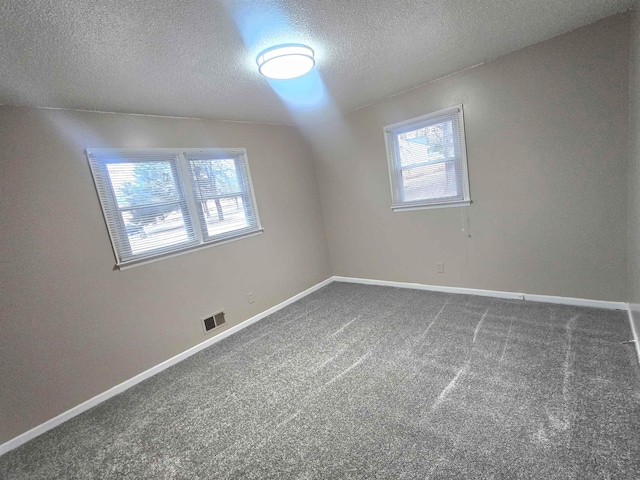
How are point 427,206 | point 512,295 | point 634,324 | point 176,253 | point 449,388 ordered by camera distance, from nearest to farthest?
point 449,388
point 634,324
point 176,253
point 512,295
point 427,206

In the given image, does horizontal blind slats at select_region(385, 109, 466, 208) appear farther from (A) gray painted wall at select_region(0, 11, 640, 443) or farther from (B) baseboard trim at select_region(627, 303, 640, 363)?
(B) baseboard trim at select_region(627, 303, 640, 363)

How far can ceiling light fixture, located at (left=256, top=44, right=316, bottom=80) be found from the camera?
6.23ft

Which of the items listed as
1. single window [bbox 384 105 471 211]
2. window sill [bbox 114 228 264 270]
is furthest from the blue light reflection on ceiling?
window sill [bbox 114 228 264 270]

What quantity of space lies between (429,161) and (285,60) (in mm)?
2072

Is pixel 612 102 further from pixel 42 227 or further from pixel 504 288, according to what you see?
pixel 42 227

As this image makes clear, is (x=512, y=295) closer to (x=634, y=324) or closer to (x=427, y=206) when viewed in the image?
(x=634, y=324)

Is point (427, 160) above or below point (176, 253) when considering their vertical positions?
above

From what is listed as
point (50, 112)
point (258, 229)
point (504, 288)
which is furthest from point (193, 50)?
point (504, 288)

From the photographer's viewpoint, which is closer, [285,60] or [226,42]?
[226,42]

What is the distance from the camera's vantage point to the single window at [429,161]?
123 inches

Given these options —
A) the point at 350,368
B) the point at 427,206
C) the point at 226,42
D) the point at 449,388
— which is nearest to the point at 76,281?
the point at 226,42

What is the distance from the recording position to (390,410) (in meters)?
1.87

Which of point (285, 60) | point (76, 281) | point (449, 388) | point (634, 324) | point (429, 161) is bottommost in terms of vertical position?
point (449, 388)

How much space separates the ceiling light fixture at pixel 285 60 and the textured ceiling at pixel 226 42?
0.17 feet
